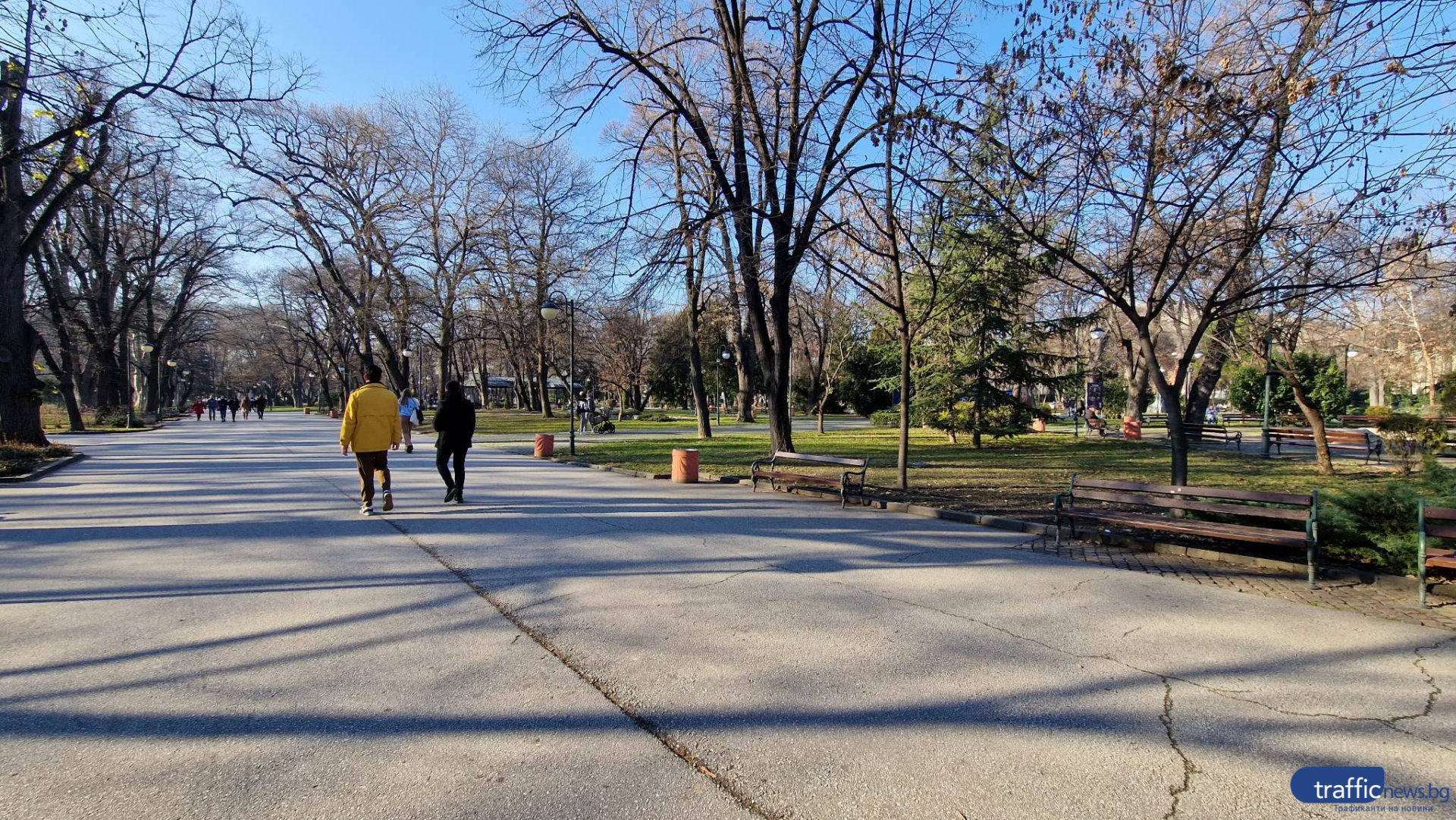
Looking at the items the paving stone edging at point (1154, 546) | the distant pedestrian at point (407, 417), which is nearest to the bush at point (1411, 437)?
the paving stone edging at point (1154, 546)

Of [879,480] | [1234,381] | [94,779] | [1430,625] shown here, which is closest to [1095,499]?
[1430,625]

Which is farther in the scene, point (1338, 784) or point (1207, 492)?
point (1207, 492)

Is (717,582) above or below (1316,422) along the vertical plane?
below

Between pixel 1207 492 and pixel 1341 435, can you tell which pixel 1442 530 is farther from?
pixel 1341 435

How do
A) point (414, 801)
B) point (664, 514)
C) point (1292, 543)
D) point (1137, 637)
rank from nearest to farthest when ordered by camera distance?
1. point (414, 801)
2. point (1137, 637)
3. point (1292, 543)
4. point (664, 514)

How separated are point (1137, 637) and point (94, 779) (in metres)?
5.77

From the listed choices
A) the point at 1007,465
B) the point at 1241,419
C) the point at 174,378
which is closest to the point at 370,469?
the point at 1007,465

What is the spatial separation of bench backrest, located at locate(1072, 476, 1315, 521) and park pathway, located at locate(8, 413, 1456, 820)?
3.88 feet

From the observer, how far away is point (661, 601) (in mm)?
5566

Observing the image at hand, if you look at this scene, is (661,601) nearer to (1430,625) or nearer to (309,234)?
(1430,625)

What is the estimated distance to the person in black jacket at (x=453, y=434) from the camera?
1008 centimetres

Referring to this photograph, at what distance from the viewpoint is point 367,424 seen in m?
8.88

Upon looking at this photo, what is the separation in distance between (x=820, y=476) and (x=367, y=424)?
664 cm

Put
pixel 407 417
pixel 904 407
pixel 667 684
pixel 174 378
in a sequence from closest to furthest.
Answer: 1. pixel 667 684
2. pixel 904 407
3. pixel 407 417
4. pixel 174 378
